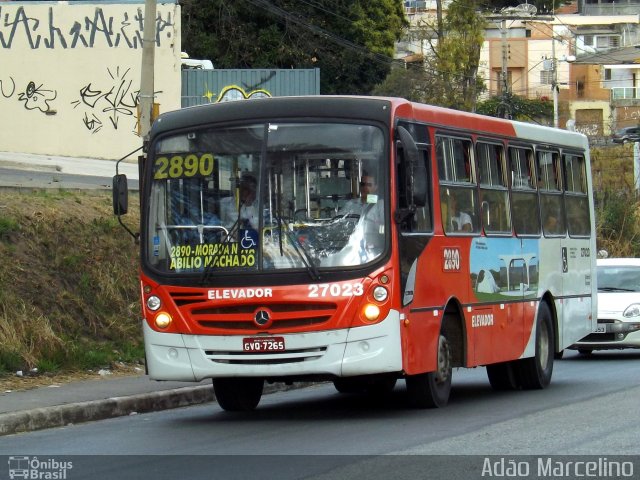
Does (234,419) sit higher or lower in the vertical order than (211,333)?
lower

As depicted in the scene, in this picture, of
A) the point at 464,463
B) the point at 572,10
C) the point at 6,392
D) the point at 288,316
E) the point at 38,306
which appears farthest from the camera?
the point at 572,10

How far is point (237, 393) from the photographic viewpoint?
13023mm

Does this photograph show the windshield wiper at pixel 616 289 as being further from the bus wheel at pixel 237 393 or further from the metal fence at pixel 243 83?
the metal fence at pixel 243 83

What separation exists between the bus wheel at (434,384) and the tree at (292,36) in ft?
111

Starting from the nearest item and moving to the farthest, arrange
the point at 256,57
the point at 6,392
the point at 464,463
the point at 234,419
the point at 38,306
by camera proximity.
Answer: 1. the point at 464,463
2. the point at 234,419
3. the point at 6,392
4. the point at 38,306
5. the point at 256,57

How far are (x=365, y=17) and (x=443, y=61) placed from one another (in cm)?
400

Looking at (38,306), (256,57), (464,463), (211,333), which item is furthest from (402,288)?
(256,57)

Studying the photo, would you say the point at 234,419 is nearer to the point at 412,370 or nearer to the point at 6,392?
the point at 412,370

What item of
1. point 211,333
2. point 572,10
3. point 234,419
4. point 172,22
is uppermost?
point 572,10

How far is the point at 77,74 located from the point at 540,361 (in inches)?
870

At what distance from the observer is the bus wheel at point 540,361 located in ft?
49.5

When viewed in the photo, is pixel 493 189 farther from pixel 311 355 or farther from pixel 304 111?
pixel 311 355

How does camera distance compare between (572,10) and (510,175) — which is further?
(572,10)

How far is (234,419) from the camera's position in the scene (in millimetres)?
12328
